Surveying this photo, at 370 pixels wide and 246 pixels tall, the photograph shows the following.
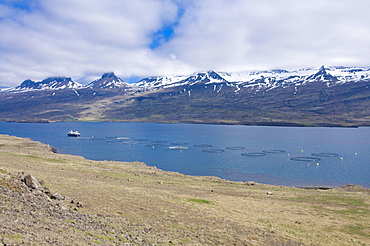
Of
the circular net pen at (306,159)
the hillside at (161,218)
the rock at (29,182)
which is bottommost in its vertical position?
the circular net pen at (306,159)

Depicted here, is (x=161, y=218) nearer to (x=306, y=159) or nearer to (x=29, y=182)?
(x=29, y=182)

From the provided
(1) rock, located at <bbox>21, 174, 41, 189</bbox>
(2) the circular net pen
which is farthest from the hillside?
(2) the circular net pen

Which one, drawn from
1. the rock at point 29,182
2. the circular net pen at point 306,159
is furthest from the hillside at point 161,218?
the circular net pen at point 306,159

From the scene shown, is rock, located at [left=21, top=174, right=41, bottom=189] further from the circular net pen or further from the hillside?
the circular net pen

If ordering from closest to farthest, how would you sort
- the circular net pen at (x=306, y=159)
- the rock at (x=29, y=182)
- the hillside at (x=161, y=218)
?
the hillside at (x=161, y=218), the rock at (x=29, y=182), the circular net pen at (x=306, y=159)

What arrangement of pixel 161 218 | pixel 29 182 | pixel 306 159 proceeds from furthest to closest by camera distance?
pixel 306 159
pixel 161 218
pixel 29 182

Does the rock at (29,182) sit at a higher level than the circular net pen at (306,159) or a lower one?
higher

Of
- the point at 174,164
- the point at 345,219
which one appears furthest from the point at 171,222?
the point at 174,164

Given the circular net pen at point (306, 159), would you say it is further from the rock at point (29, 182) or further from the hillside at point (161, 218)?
the rock at point (29, 182)

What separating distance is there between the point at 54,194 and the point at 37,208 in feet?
16.7

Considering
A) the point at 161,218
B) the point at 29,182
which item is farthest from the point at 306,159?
the point at 29,182

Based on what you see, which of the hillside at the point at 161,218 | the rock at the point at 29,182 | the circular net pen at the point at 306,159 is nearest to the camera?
the hillside at the point at 161,218

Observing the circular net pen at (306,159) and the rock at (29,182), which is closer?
the rock at (29,182)

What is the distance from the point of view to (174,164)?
313 feet
